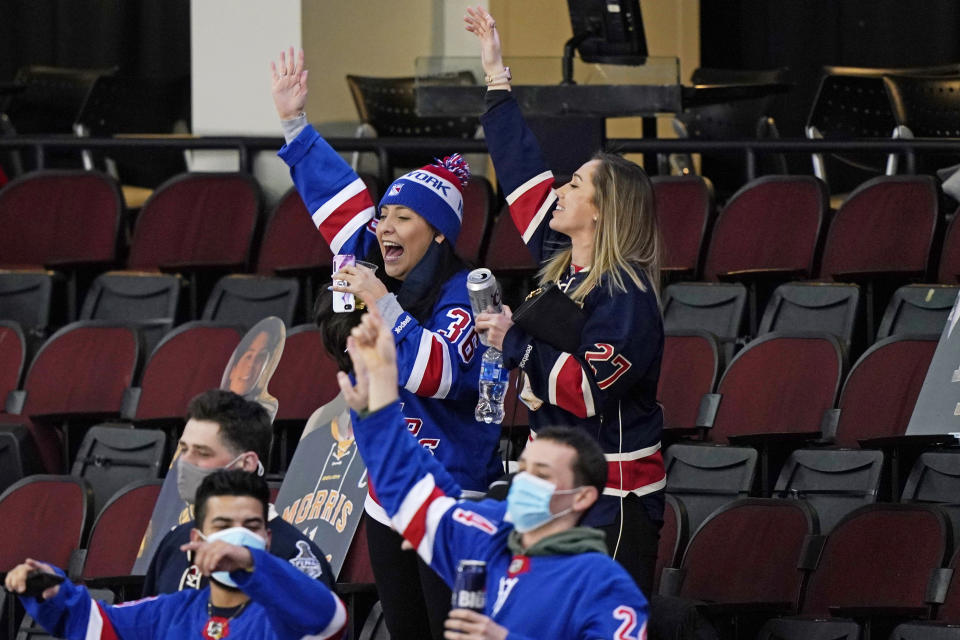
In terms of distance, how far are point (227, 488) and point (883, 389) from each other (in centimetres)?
233

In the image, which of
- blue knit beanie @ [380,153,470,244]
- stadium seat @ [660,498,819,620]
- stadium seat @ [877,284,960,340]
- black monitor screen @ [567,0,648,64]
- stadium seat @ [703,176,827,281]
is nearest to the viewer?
blue knit beanie @ [380,153,470,244]

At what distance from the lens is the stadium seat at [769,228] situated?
5.81 metres

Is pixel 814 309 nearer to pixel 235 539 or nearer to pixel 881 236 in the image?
pixel 881 236

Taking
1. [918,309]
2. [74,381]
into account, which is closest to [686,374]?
[918,309]

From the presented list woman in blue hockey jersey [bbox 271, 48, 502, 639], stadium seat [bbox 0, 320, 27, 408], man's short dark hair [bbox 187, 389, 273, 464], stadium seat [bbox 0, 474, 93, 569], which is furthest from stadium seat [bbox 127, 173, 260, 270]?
man's short dark hair [bbox 187, 389, 273, 464]

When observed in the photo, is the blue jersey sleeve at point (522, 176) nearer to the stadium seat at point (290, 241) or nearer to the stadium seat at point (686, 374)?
the stadium seat at point (686, 374)

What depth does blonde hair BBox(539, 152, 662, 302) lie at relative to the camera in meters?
3.33

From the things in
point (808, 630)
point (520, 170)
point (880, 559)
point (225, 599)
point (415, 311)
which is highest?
point (520, 170)

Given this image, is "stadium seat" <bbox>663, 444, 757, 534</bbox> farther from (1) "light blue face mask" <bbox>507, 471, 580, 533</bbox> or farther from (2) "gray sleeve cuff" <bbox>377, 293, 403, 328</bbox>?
(1) "light blue face mask" <bbox>507, 471, 580, 533</bbox>

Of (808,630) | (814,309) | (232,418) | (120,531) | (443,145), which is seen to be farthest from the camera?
(443,145)

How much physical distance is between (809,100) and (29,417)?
5.75 m

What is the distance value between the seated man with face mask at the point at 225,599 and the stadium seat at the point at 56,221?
3455 millimetres

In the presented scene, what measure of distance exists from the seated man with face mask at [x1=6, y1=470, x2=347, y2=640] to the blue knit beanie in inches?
29.0

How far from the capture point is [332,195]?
3.74m
